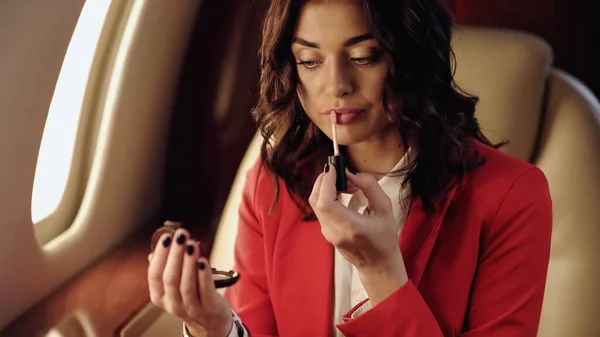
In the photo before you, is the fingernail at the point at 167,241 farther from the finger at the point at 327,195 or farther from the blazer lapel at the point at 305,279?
the blazer lapel at the point at 305,279

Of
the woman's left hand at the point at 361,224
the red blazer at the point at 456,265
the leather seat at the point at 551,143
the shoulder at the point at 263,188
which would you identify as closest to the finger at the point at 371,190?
the woman's left hand at the point at 361,224

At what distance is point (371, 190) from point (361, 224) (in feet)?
0.11

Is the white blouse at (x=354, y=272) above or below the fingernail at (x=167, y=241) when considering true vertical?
below

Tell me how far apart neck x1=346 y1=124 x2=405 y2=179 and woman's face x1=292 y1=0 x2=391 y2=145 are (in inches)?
2.5

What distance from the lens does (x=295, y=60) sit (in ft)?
2.64

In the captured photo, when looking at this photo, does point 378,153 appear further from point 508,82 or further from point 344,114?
point 508,82

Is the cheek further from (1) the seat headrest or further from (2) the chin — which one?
(1) the seat headrest

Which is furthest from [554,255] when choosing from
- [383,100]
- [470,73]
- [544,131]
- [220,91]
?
[220,91]

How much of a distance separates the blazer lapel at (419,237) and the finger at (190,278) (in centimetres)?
28

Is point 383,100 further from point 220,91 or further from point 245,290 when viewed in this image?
point 220,91

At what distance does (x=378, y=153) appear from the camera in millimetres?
880

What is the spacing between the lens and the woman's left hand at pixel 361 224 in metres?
0.69

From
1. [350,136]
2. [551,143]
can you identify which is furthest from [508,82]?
[350,136]

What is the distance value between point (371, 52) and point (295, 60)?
0.10 meters
